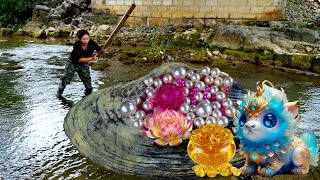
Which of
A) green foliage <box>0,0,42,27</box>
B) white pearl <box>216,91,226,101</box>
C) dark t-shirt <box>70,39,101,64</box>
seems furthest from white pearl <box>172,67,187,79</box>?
green foliage <box>0,0,42,27</box>

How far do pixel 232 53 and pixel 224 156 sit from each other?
7.72 meters

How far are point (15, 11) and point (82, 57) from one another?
17.0 m

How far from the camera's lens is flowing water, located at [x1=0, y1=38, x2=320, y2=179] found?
3.19 meters

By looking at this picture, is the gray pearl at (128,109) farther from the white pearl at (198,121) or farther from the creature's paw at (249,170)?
the creature's paw at (249,170)

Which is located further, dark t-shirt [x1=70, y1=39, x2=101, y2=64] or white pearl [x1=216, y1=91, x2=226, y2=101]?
dark t-shirt [x1=70, y1=39, x2=101, y2=64]

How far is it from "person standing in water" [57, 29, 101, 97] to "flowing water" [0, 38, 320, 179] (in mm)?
325

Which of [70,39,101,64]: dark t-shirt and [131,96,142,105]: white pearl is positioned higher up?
[70,39,101,64]: dark t-shirt

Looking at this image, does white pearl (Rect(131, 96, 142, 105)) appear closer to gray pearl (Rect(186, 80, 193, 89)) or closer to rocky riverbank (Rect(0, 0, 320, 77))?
gray pearl (Rect(186, 80, 193, 89))

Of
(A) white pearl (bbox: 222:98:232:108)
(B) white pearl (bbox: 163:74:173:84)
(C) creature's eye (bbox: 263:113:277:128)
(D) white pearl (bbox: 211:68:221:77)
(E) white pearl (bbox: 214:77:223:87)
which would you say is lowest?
(A) white pearl (bbox: 222:98:232:108)

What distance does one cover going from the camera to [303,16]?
49.1 ft

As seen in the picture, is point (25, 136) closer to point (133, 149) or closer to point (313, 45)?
point (133, 149)

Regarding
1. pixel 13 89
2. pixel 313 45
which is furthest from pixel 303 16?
pixel 13 89

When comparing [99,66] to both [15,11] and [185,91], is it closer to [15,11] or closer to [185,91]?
[185,91]

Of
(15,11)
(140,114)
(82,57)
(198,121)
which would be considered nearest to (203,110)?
(198,121)
